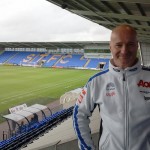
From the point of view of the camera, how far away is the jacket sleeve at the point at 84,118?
2422 millimetres

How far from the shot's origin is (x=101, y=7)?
1448 centimetres

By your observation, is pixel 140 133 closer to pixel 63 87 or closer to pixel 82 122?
pixel 82 122

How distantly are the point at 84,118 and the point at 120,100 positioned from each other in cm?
39

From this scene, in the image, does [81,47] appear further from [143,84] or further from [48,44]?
[143,84]

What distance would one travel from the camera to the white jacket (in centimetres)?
226

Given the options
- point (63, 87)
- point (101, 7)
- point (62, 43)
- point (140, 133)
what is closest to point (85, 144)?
point (140, 133)

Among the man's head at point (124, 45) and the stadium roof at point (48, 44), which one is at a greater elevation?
the stadium roof at point (48, 44)

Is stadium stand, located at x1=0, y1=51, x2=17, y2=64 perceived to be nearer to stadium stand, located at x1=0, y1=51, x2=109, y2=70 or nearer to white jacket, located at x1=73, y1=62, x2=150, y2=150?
stadium stand, located at x1=0, y1=51, x2=109, y2=70

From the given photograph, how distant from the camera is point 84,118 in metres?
2.46

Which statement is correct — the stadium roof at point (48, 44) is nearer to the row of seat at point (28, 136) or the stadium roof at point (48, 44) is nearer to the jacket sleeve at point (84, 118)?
the row of seat at point (28, 136)

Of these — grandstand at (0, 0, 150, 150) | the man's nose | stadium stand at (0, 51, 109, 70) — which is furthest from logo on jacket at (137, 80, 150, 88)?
stadium stand at (0, 51, 109, 70)

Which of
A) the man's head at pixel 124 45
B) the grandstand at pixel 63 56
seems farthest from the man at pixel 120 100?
the grandstand at pixel 63 56

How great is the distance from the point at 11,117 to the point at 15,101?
9687 mm

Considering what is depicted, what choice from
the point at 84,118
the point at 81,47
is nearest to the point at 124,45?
the point at 84,118
